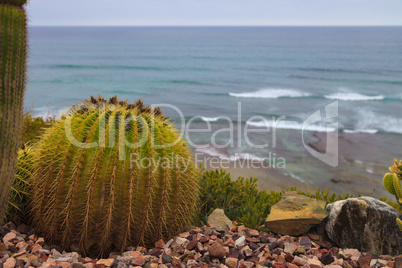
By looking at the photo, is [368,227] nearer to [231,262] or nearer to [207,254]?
[231,262]

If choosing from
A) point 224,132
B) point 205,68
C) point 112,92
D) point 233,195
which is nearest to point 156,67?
point 205,68

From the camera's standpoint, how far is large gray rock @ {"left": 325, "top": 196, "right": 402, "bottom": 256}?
166 inches

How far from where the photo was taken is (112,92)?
3019 cm

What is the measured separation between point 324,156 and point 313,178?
7.91ft

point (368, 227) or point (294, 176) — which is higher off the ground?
point (368, 227)

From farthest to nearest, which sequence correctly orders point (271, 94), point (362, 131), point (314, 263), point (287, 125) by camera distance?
1. point (271, 94)
2. point (287, 125)
3. point (362, 131)
4. point (314, 263)

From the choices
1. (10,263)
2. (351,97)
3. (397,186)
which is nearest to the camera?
(10,263)

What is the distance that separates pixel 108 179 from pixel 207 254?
4.10 ft

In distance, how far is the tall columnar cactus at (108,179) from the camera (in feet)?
12.2

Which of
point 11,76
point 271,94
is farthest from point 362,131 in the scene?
point 11,76

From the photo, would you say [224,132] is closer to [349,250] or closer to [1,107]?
[349,250]

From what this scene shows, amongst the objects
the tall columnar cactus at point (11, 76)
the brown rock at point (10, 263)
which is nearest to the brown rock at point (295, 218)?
the brown rock at point (10, 263)

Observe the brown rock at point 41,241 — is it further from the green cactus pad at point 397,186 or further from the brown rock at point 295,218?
the green cactus pad at point 397,186

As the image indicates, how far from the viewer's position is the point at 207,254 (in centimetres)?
384
